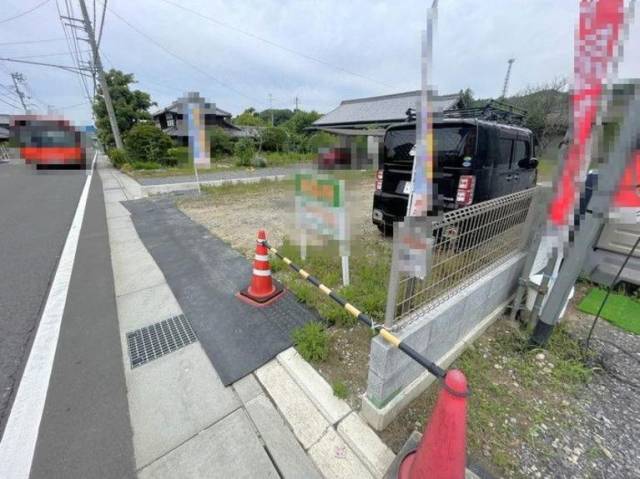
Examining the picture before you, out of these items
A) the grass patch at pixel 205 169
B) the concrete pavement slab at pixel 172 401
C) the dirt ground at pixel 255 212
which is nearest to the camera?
the concrete pavement slab at pixel 172 401

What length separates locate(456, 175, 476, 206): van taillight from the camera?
10.1ft

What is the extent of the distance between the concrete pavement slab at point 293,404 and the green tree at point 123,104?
897 inches

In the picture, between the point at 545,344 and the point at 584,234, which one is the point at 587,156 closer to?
the point at 584,234

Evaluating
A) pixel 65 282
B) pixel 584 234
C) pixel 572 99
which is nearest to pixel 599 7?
pixel 572 99

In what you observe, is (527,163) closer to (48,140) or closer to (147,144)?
(48,140)

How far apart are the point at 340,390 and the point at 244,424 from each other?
654 mm

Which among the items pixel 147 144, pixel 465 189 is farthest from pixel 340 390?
pixel 147 144

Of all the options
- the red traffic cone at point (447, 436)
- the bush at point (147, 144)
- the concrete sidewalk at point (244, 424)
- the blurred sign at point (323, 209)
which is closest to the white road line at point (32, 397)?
the concrete sidewalk at point (244, 424)

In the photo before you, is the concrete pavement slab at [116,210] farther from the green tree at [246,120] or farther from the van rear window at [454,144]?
the green tree at [246,120]

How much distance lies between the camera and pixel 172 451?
5.06 feet

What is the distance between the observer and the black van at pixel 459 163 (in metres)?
3.06

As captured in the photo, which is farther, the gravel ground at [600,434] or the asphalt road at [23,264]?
the asphalt road at [23,264]

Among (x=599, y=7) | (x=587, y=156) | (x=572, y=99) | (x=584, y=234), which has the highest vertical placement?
(x=599, y=7)

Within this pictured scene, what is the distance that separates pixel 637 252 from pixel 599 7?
104 inches
